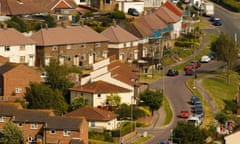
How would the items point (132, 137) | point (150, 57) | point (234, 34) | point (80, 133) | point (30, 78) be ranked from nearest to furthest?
point (80, 133) → point (132, 137) → point (30, 78) → point (150, 57) → point (234, 34)

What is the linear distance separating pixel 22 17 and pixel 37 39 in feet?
22.3

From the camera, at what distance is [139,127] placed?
205ft

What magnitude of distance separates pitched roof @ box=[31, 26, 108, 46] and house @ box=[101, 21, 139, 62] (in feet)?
3.44

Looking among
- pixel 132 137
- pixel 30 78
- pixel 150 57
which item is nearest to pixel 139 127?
pixel 132 137

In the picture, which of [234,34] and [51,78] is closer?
[51,78]

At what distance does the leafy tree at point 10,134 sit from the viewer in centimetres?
5606

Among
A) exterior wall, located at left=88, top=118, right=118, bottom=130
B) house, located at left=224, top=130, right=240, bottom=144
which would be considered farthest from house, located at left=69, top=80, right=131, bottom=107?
house, located at left=224, top=130, right=240, bottom=144

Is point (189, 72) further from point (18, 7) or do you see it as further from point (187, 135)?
point (187, 135)

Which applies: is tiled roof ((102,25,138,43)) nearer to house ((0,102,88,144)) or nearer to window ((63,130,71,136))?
house ((0,102,88,144))

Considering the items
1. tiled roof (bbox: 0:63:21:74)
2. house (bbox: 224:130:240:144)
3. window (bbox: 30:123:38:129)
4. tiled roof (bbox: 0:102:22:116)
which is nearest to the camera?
house (bbox: 224:130:240:144)

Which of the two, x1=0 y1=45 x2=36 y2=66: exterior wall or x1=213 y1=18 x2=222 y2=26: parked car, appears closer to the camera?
x1=0 y1=45 x2=36 y2=66: exterior wall

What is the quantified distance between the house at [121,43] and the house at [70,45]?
915mm

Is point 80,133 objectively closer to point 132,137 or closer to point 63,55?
point 132,137

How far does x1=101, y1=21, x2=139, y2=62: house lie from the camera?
76.6 m
